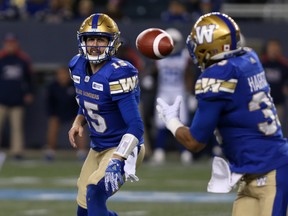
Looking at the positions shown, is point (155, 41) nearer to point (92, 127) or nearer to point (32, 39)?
point (92, 127)

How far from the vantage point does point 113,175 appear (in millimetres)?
6133

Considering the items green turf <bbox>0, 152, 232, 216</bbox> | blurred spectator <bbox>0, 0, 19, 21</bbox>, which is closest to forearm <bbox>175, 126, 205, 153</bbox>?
green turf <bbox>0, 152, 232, 216</bbox>

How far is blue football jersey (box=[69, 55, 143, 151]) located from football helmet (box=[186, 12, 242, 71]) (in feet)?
3.11

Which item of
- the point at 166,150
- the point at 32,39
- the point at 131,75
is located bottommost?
the point at 166,150

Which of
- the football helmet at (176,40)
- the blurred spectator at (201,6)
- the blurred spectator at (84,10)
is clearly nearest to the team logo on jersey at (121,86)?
the football helmet at (176,40)

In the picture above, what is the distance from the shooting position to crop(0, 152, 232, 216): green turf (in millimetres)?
9812

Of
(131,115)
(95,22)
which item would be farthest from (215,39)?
(95,22)

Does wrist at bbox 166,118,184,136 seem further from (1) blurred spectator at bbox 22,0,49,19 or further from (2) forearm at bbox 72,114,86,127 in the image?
(1) blurred spectator at bbox 22,0,49,19

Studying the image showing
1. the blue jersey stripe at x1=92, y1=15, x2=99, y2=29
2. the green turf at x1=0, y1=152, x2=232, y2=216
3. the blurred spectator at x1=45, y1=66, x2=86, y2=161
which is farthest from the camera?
the blurred spectator at x1=45, y1=66, x2=86, y2=161

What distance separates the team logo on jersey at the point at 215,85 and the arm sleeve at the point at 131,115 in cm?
98

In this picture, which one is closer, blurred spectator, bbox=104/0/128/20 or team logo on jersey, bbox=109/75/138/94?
team logo on jersey, bbox=109/75/138/94

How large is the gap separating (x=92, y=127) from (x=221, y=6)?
9.99 meters

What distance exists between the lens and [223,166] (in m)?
5.61

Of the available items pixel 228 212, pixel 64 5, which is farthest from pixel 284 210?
pixel 64 5
